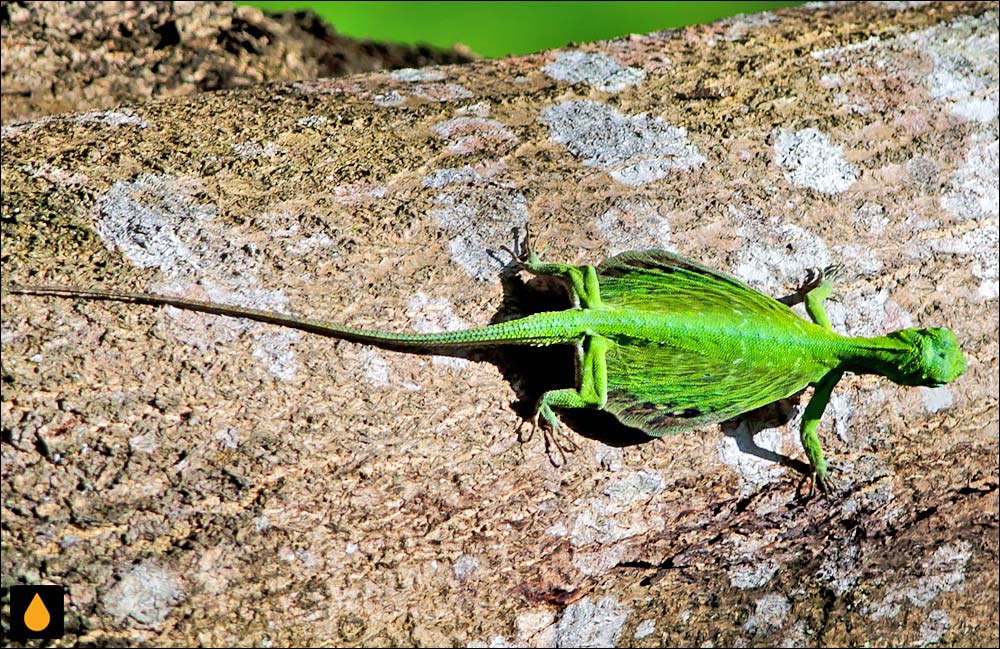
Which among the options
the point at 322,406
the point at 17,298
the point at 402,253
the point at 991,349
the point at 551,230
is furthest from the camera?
the point at 991,349

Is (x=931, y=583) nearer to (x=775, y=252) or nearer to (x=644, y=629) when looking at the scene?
(x=644, y=629)

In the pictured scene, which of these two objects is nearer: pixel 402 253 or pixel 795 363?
pixel 402 253

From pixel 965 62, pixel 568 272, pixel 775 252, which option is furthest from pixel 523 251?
pixel 965 62

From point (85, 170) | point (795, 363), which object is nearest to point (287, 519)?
point (85, 170)

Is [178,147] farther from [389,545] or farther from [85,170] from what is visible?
[389,545]

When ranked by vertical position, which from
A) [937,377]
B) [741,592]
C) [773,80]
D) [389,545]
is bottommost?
[741,592]

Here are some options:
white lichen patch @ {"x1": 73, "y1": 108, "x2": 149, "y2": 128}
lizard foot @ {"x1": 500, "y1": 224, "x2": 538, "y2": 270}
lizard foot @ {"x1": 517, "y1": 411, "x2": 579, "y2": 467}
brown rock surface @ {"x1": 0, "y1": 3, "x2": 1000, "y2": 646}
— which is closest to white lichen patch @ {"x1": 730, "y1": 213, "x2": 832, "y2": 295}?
brown rock surface @ {"x1": 0, "y1": 3, "x2": 1000, "y2": 646}

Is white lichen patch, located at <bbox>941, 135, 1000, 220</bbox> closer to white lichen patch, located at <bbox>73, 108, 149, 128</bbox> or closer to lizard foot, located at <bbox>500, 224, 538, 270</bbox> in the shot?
lizard foot, located at <bbox>500, 224, 538, 270</bbox>
